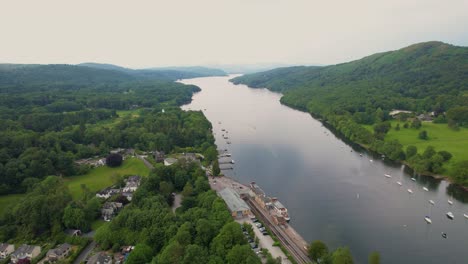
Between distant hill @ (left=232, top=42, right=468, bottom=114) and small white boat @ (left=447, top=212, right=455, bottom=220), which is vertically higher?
distant hill @ (left=232, top=42, right=468, bottom=114)

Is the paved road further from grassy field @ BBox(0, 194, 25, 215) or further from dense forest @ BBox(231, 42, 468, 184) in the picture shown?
dense forest @ BBox(231, 42, 468, 184)

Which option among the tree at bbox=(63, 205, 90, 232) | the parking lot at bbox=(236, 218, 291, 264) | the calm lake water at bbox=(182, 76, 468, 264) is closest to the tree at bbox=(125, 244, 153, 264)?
the tree at bbox=(63, 205, 90, 232)

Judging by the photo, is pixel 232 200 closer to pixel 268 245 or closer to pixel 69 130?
pixel 268 245

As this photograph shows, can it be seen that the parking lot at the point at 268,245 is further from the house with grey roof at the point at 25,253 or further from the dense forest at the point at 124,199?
the house with grey roof at the point at 25,253

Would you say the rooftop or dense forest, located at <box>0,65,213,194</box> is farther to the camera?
dense forest, located at <box>0,65,213,194</box>

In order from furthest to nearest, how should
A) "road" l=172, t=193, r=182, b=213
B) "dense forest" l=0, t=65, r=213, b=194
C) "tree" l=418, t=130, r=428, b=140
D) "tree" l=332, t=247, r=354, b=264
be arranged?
"tree" l=418, t=130, r=428, b=140 < "dense forest" l=0, t=65, r=213, b=194 < "road" l=172, t=193, r=182, b=213 < "tree" l=332, t=247, r=354, b=264

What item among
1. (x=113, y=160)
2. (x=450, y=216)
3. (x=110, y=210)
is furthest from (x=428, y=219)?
(x=113, y=160)

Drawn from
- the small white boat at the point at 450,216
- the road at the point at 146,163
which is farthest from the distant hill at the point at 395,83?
the road at the point at 146,163
